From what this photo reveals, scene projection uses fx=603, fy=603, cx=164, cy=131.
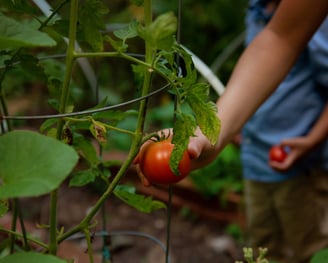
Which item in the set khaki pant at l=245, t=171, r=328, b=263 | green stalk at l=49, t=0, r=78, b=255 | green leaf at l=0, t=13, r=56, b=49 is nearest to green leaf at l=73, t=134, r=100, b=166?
green stalk at l=49, t=0, r=78, b=255

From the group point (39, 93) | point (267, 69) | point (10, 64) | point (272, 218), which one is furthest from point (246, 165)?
point (39, 93)

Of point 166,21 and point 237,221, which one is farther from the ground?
point 166,21

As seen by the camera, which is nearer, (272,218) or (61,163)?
(61,163)

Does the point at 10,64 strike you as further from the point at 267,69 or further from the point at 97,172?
the point at 267,69

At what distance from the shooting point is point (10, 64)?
2.58 feet

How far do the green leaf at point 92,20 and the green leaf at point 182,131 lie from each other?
134 millimetres

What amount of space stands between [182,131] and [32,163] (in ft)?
0.67

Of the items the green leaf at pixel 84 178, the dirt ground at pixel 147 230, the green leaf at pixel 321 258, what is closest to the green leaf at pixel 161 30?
the green leaf at pixel 84 178

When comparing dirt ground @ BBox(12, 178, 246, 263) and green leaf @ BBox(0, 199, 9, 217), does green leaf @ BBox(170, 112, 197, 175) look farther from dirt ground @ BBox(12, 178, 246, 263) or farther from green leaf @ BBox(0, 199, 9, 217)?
dirt ground @ BBox(12, 178, 246, 263)

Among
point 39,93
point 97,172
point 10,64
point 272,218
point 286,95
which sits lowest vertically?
point 39,93

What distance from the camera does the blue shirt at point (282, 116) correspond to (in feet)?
5.37

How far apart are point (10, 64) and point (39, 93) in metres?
2.90

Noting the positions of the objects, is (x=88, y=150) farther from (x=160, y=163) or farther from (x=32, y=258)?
(x=32, y=258)

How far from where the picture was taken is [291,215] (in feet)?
6.02
